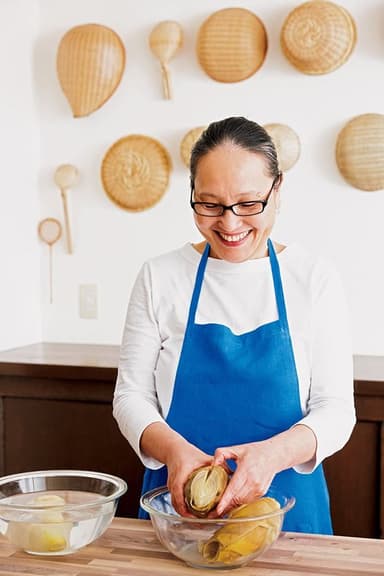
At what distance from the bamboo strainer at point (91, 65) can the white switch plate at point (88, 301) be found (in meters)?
0.58

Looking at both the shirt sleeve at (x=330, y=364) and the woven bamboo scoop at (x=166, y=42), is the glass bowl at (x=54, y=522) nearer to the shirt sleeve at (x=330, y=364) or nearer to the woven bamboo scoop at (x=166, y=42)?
the shirt sleeve at (x=330, y=364)

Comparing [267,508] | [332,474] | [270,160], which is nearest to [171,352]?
[270,160]

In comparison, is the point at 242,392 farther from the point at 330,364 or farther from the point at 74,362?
the point at 74,362

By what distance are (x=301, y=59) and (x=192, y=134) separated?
1.35 feet

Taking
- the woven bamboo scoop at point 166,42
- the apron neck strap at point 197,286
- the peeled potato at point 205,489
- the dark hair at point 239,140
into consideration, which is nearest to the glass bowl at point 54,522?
the peeled potato at point 205,489

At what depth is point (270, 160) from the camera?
5.26ft

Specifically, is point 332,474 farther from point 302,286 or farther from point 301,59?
point 301,59

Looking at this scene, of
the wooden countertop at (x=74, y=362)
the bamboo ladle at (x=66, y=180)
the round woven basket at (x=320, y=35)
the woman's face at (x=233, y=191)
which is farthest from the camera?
the bamboo ladle at (x=66, y=180)

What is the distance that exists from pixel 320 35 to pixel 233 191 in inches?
45.7

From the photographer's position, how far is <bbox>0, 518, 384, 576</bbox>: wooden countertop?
4.04 ft

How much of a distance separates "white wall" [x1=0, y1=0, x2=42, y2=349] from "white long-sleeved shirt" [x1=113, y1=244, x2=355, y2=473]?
3.43 feet

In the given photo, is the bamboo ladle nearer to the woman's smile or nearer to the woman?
the woman

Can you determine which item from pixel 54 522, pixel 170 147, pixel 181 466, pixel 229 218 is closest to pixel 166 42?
pixel 170 147

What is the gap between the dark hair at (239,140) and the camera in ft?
5.18
